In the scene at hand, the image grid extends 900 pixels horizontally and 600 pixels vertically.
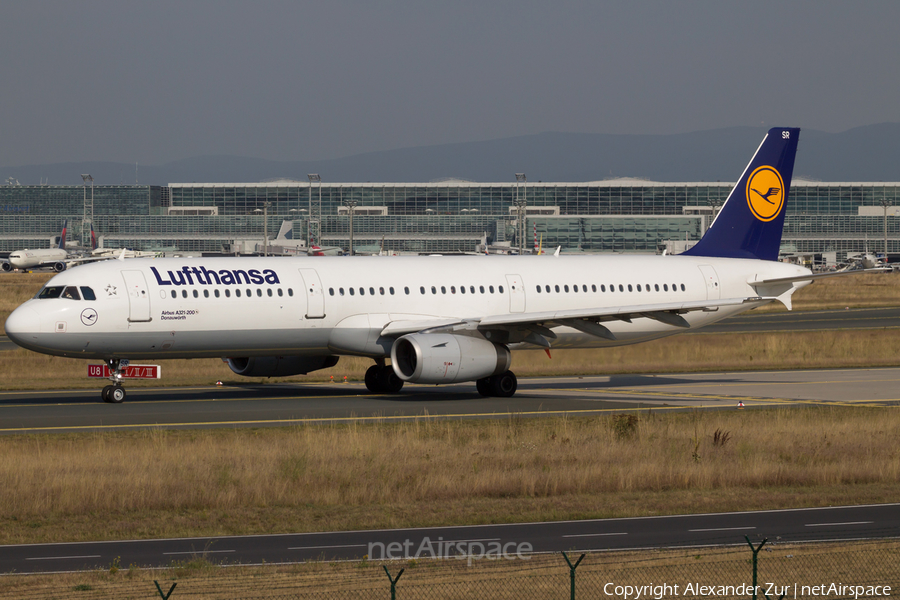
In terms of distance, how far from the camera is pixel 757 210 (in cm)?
4684

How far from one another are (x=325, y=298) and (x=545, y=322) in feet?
24.2

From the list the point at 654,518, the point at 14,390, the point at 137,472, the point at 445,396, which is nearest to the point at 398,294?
the point at 445,396

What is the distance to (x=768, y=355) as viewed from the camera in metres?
53.6

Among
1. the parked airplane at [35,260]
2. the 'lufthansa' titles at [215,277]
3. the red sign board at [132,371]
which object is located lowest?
the parked airplane at [35,260]

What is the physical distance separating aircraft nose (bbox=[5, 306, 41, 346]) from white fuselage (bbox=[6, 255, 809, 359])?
0.10ft

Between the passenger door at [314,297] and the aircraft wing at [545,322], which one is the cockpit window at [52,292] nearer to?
the passenger door at [314,297]

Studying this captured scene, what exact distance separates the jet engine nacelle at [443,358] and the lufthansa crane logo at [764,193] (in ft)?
50.9

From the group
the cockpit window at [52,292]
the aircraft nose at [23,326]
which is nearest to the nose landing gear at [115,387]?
the cockpit window at [52,292]

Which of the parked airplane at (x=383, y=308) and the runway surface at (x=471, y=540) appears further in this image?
the parked airplane at (x=383, y=308)

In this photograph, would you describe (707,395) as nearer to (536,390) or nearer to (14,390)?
(536,390)

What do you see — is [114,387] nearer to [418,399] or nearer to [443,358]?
[418,399]

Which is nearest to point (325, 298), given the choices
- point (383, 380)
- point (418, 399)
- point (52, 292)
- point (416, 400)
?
point (383, 380)

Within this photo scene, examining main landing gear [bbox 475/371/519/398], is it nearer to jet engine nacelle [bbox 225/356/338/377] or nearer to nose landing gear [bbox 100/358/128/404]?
jet engine nacelle [bbox 225/356/338/377]

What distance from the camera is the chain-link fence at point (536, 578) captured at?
1394cm
